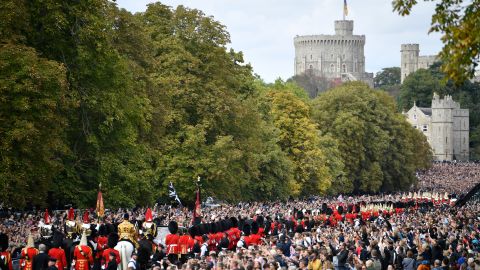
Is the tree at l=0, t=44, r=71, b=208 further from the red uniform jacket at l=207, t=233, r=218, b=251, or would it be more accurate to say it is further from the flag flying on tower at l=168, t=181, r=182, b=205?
the flag flying on tower at l=168, t=181, r=182, b=205

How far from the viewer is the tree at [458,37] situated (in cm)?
1691

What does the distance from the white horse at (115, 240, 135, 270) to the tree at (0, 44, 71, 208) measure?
10.9m

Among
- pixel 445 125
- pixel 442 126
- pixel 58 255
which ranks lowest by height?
pixel 58 255

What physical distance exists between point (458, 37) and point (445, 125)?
153164mm

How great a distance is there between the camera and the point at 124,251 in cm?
2402

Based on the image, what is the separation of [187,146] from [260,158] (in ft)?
34.9

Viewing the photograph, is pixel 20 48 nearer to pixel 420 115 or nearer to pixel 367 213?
pixel 367 213

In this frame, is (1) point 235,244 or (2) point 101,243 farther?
(1) point 235,244

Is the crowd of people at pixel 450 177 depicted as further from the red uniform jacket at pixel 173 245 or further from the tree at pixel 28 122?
the red uniform jacket at pixel 173 245

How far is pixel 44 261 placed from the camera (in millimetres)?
22219

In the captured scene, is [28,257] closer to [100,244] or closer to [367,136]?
[100,244]

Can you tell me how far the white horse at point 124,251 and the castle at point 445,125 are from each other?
141433 mm

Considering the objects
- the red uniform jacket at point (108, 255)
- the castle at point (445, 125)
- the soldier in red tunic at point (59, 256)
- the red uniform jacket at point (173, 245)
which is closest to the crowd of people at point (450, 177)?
the castle at point (445, 125)

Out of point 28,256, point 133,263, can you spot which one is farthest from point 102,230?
point 133,263
